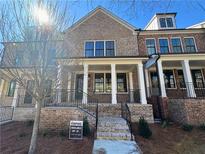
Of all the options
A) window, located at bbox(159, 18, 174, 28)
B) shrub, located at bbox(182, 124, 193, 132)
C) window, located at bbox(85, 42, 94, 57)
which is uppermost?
window, located at bbox(159, 18, 174, 28)

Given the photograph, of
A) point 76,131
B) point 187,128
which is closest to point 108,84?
point 187,128

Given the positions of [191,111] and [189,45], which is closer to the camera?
[191,111]

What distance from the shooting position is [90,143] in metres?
5.79

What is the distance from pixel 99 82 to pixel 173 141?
794cm

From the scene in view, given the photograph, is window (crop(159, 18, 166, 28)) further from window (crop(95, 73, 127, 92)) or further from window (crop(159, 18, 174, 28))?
window (crop(95, 73, 127, 92))

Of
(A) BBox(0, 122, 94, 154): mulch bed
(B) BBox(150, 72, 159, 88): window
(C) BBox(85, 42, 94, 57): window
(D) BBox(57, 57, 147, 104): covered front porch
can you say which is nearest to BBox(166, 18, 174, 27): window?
(B) BBox(150, 72, 159, 88): window

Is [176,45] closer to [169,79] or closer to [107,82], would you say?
[169,79]

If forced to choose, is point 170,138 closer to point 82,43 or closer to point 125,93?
point 125,93

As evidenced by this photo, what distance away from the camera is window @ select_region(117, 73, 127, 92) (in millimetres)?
12820

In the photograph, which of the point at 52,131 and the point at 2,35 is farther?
the point at 52,131

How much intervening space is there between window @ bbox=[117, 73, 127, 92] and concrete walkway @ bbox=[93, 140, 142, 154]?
277 inches

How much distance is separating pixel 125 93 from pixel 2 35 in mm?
10142

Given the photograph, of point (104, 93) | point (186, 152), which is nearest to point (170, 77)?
point (104, 93)

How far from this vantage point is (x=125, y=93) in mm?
12617
